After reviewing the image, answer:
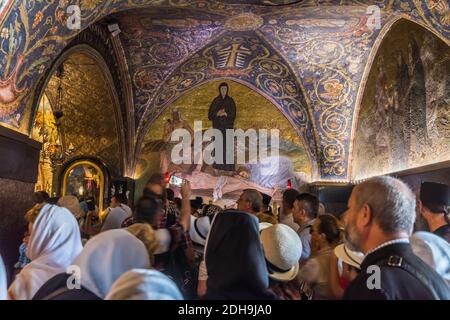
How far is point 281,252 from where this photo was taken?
3.12 meters

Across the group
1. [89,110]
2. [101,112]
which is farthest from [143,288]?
[89,110]

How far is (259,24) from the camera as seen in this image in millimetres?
9047

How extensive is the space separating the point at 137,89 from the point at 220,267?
9541 millimetres

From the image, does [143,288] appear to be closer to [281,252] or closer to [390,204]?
[390,204]

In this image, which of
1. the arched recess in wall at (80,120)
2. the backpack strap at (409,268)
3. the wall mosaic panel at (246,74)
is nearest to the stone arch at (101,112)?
the arched recess in wall at (80,120)

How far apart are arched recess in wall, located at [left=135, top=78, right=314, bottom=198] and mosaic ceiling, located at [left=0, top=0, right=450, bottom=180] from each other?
0.22 m

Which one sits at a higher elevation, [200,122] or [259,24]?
[259,24]

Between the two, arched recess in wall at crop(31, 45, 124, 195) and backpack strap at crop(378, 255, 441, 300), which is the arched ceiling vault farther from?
backpack strap at crop(378, 255, 441, 300)

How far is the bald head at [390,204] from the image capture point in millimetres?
1872

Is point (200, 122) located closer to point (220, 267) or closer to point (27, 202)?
point (27, 202)

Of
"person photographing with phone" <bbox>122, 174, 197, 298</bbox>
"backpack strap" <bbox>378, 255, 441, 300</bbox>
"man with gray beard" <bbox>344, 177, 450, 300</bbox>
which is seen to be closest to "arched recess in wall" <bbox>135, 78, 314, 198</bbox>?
"person photographing with phone" <bbox>122, 174, 197, 298</bbox>

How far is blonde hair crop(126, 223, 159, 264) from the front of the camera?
8.55 feet
